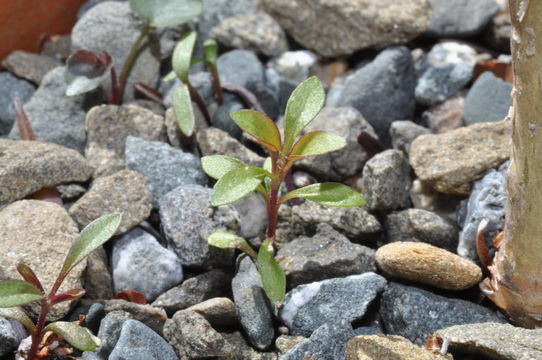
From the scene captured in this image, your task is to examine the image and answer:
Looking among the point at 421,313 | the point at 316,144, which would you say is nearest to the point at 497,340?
the point at 421,313

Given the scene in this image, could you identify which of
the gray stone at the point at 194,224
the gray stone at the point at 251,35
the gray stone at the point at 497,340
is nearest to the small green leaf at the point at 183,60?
the gray stone at the point at 251,35

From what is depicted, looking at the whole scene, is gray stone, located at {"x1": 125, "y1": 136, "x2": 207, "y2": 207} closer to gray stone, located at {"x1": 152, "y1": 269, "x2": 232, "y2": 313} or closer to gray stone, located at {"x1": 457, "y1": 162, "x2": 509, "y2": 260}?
gray stone, located at {"x1": 152, "y1": 269, "x2": 232, "y2": 313}

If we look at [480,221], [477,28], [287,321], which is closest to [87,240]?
[287,321]

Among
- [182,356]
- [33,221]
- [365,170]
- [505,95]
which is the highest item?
[505,95]

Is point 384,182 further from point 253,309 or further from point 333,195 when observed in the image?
point 253,309

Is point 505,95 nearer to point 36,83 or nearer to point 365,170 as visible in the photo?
point 365,170

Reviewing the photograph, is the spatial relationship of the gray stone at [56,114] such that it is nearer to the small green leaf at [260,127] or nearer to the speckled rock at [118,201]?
the speckled rock at [118,201]

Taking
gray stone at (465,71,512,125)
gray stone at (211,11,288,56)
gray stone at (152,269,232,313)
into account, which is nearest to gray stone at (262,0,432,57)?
gray stone at (211,11,288,56)
